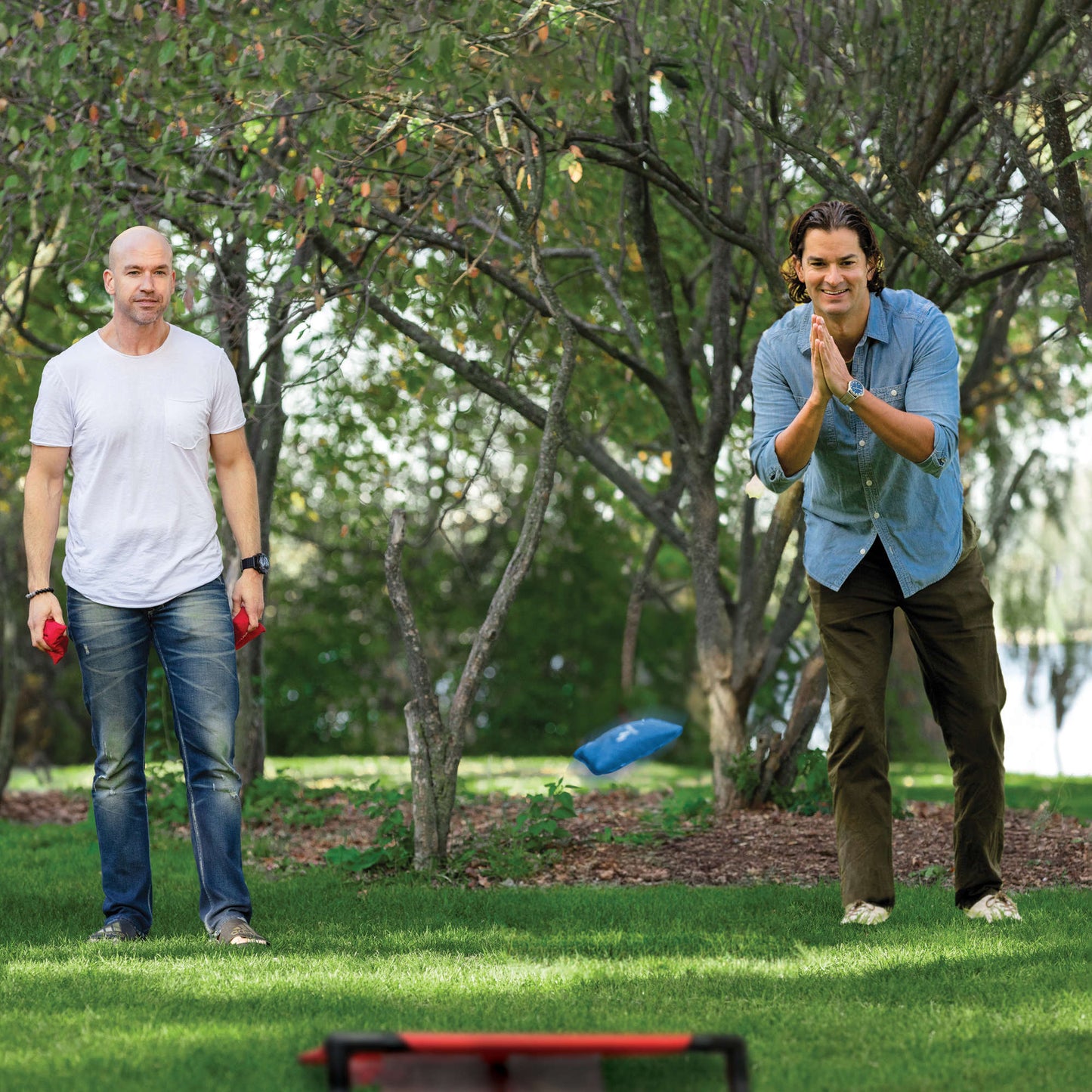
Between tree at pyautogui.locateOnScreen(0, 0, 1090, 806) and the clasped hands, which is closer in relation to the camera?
the clasped hands

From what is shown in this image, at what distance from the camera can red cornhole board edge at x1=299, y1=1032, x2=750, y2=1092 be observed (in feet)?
7.35

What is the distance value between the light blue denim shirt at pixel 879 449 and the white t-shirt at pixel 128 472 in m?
1.71

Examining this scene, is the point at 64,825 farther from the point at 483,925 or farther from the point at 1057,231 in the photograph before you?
the point at 1057,231

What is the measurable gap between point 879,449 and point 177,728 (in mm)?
2252

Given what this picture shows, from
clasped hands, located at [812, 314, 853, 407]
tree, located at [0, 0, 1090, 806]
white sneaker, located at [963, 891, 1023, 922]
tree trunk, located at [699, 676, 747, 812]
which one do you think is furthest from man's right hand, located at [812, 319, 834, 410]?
tree trunk, located at [699, 676, 747, 812]

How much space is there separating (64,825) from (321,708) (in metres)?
6.79

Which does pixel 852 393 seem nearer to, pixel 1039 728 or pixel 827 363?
pixel 827 363

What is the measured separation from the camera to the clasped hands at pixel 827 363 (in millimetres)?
3668

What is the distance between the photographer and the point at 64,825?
26.8ft

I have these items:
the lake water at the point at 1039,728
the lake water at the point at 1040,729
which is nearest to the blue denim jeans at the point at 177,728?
the lake water at the point at 1039,728

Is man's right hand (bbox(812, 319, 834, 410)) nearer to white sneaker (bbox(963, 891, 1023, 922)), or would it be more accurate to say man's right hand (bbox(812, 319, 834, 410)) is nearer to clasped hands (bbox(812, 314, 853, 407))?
clasped hands (bbox(812, 314, 853, 407))

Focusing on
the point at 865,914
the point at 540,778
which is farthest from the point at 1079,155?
the point at 540,778

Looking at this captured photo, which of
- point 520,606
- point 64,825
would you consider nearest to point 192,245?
point 64,825

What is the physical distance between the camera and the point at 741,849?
5.88 m
